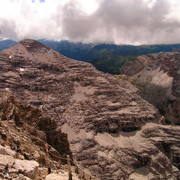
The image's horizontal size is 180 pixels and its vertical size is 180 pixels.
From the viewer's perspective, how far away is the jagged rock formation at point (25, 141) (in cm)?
1974

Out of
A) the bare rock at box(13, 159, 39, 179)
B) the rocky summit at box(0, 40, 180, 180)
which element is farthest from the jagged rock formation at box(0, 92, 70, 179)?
the rocky summit at box(0, 40, 180, 180)

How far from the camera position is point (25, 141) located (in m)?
33.2

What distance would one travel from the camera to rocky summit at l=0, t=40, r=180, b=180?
4451 inches

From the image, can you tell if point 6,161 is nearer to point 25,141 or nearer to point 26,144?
point 26,144

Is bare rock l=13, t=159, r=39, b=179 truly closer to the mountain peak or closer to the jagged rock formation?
the jagged rock formation

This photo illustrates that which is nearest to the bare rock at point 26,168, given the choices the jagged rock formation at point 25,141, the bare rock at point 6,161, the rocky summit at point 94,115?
the jagged rock formation at point 25,141

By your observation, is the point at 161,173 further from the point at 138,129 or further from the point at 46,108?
the point at 46,108

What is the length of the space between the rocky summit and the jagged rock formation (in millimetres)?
44584

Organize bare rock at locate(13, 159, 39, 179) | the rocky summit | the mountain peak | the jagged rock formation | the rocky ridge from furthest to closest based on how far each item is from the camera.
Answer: the mountain peak
the rocky summit
the jagged rock formation
the rocky ridge
bare rock at locate(13, 159, 39, 179)

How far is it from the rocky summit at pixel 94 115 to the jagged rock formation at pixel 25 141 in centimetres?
4458

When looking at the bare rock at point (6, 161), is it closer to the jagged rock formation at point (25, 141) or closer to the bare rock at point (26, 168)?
the jagged rock formation at point (25, 141)

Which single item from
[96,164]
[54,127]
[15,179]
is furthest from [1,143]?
[96,164]

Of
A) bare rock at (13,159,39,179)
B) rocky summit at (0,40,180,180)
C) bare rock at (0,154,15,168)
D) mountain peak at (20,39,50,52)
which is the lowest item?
rocky summit at (0,40,180,180)

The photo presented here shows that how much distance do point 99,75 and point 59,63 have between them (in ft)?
102
